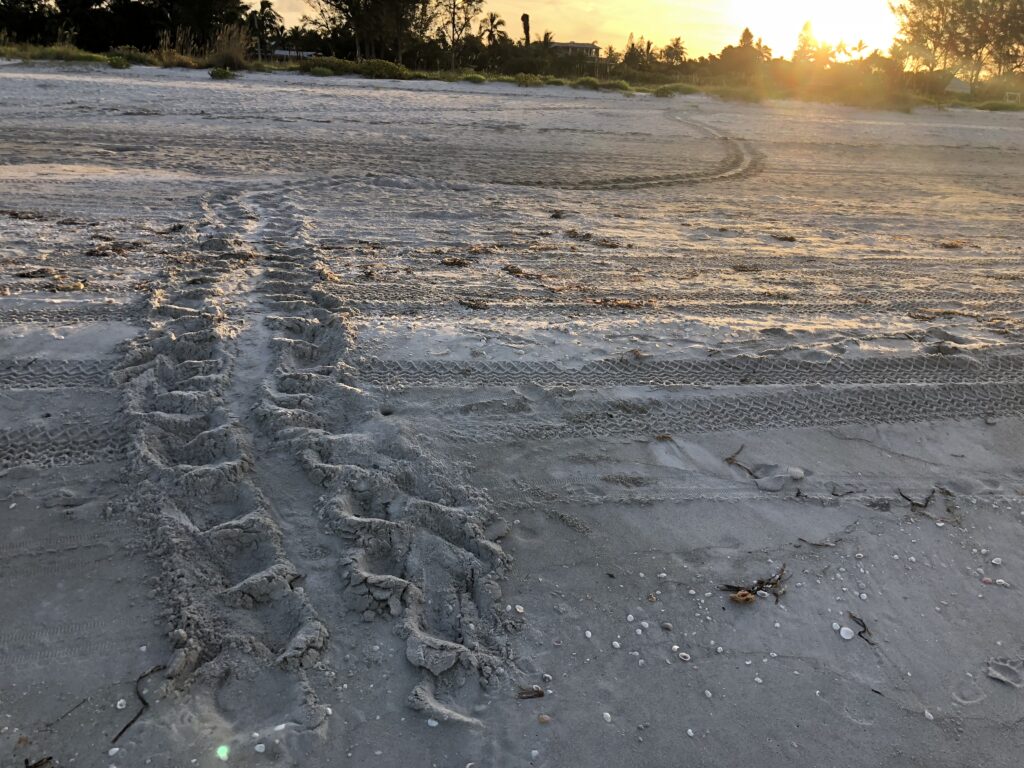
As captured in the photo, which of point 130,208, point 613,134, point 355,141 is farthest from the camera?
point 613,134

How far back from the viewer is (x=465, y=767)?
2.00m

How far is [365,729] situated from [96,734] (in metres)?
0.74

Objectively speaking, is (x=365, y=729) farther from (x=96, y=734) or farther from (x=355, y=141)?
(x=355, y=141)

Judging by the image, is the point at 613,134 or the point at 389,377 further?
the point at 613,134

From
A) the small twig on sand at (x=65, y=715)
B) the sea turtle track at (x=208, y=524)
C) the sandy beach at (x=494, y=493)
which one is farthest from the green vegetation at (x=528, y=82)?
the small twig on sand at (x=65, y=715)

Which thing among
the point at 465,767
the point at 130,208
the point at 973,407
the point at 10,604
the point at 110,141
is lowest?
the point at 465,767

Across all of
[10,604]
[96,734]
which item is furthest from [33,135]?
[96,734]

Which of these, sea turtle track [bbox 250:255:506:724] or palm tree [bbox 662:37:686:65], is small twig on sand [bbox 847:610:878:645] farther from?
palm tree [bbox 662:37:686:65]

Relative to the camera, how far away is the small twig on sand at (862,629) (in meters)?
2.53

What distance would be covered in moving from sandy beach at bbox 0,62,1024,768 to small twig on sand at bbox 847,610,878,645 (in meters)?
0.07

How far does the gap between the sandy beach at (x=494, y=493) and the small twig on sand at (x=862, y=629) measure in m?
0.07

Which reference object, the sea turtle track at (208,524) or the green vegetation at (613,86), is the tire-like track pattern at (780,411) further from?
the green vegetation at (613,86)

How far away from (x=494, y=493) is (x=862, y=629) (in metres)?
1.48

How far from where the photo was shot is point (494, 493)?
10.0ft
